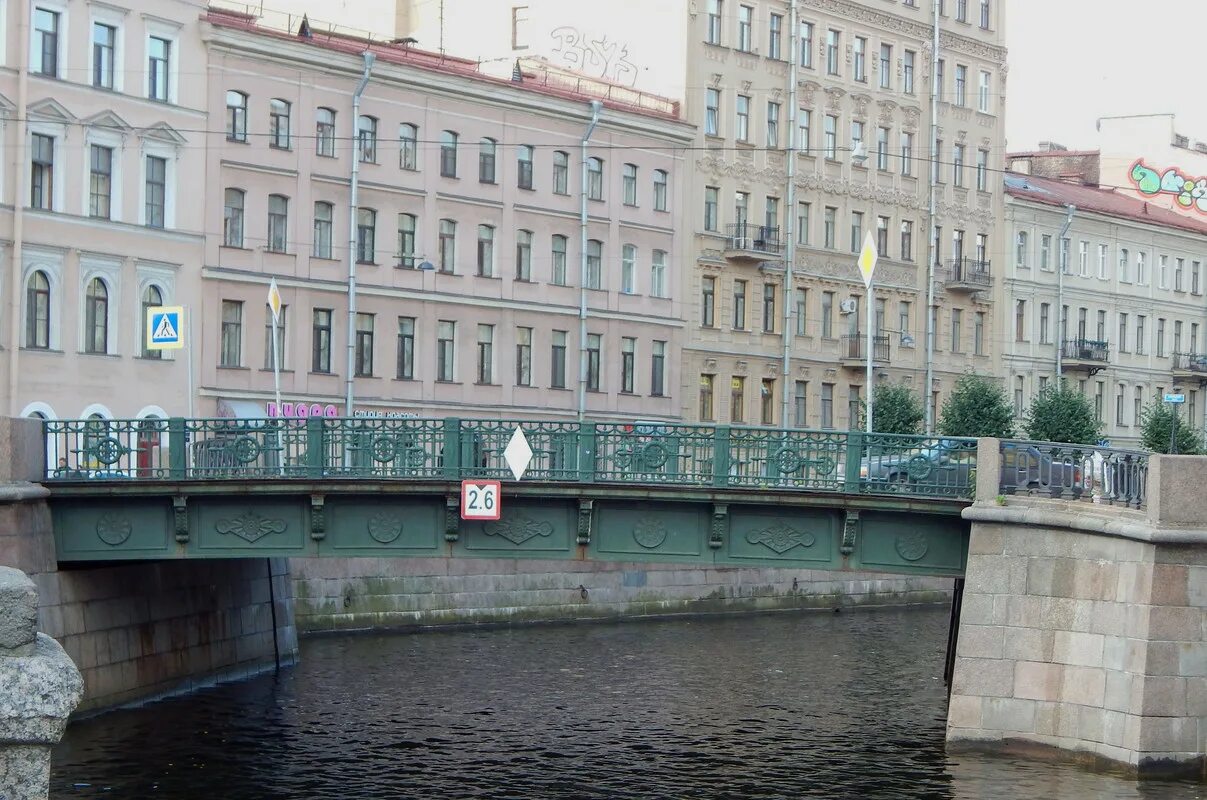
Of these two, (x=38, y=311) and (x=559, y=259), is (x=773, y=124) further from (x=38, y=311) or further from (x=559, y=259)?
(x=38, y=311)

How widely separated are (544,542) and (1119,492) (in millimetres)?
6796

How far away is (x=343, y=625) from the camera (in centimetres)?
3894

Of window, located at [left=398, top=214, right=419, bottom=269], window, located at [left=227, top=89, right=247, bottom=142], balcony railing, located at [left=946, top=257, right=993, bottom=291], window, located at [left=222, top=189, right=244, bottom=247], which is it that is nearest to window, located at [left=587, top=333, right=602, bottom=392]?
window, located at [left=398, top=214, right=419, bottom=269]

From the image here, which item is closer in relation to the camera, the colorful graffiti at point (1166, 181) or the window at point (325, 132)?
the window at point (325, 132)

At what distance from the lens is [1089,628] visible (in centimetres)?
2272

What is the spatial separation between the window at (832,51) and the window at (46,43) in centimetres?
2595

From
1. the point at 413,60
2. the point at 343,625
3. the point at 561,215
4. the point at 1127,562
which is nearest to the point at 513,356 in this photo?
the point at 561,215

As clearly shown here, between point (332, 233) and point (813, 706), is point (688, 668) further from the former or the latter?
point (332, 233)

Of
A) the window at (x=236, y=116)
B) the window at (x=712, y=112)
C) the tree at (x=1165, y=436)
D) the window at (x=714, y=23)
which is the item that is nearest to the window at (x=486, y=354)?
the window at (x=236, y=116)

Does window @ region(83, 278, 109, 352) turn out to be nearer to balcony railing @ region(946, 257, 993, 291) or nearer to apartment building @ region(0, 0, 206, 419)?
apartment building @ region(0, 0, 206, 419)

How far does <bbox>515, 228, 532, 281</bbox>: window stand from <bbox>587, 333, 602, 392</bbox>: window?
278 cm

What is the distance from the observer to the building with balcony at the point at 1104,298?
2667 inches

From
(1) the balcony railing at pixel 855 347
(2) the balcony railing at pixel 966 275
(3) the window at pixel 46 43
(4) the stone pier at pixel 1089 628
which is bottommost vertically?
(4) the stone pier at pixel 1089 628

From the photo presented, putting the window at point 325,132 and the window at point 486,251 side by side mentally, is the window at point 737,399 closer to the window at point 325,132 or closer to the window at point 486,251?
the window at point 486,251
